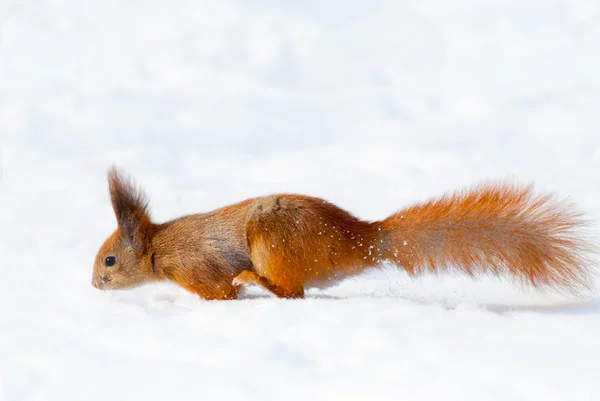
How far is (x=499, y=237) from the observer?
392 cm

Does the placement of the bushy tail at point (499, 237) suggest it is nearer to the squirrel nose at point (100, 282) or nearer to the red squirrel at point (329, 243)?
the red squirrel at point (329, 243)

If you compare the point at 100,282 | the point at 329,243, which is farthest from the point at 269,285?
the point at 100,282

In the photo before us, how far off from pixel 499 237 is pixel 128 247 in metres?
2.07

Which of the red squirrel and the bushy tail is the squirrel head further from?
the bushy tail

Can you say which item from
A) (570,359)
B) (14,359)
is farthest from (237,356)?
(570,359)

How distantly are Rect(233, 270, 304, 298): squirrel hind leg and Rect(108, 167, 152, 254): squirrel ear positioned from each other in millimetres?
753

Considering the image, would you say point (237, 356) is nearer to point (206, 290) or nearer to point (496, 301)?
point (206, 290)

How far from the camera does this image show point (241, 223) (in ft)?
14.6

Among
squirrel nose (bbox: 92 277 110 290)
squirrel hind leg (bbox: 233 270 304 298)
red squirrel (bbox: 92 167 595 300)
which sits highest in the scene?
red squirrel (bbox: 92 167 595 300)

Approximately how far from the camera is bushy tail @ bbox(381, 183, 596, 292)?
12.5 ft

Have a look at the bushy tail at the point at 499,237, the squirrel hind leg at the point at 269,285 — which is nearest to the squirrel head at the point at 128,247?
the squirrel hind leg at the point at 269,285

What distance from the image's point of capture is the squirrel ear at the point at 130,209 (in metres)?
4.71

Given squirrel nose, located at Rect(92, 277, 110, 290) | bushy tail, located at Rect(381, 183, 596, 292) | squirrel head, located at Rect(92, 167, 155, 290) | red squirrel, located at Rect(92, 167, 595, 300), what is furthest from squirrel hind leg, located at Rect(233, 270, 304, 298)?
squirrel nose, located at Rect(92, 277, 110, 290)

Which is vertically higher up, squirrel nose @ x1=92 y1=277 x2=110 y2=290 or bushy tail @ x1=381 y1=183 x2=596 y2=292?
bushy tail @ x1=381 y1=183 x2=596 y2=292
